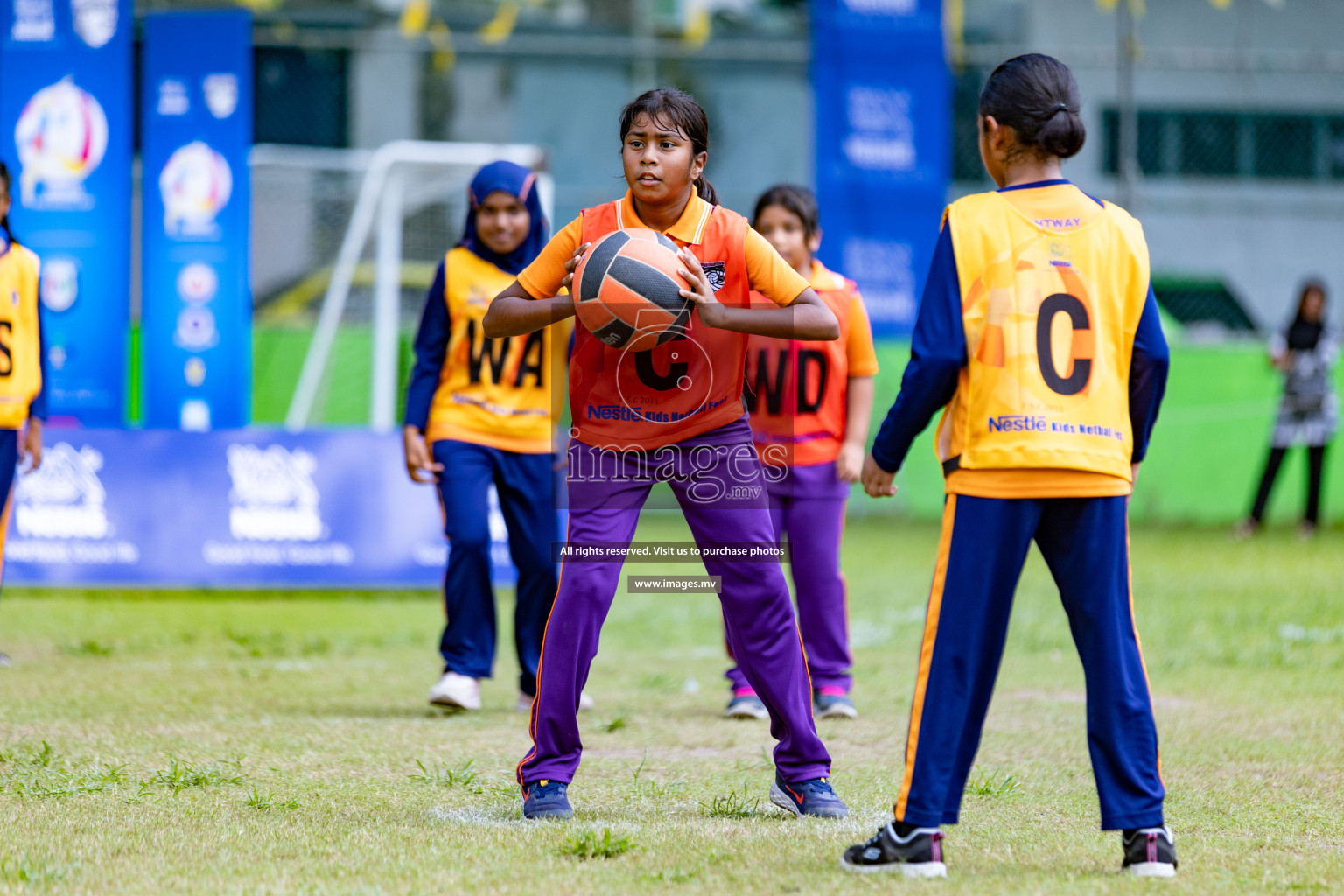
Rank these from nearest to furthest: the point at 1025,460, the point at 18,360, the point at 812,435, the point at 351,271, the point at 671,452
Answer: the point at 1025,460
the point at 671,452
the point at 812,435
the point at 18,360
the point at 351,271

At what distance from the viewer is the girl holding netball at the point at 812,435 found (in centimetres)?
577

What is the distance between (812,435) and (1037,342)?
2613 mm

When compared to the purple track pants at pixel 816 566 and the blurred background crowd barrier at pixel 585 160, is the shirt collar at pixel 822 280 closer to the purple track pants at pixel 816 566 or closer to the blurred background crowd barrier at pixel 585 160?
the purple track pants at pixel 816 566

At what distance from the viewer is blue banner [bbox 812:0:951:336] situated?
41.0 feet

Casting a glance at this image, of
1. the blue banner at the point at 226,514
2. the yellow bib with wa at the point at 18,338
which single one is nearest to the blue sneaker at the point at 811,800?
the yellow bib with wa at the point at 18,338

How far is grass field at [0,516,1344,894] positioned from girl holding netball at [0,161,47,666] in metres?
1.00

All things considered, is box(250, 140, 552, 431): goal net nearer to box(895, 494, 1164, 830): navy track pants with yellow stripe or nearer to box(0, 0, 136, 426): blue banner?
box(0, 0, 136, 426): blue banner

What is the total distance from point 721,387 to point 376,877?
154cm

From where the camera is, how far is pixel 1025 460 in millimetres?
3264

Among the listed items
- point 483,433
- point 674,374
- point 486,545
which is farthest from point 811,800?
point 483,433

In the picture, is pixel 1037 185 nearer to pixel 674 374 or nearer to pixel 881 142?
pixel 674 374

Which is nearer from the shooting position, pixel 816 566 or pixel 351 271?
pixel 816 566

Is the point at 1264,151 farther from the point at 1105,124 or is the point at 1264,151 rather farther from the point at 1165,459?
the point at 1165,459

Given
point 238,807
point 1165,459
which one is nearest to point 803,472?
point 238,807
